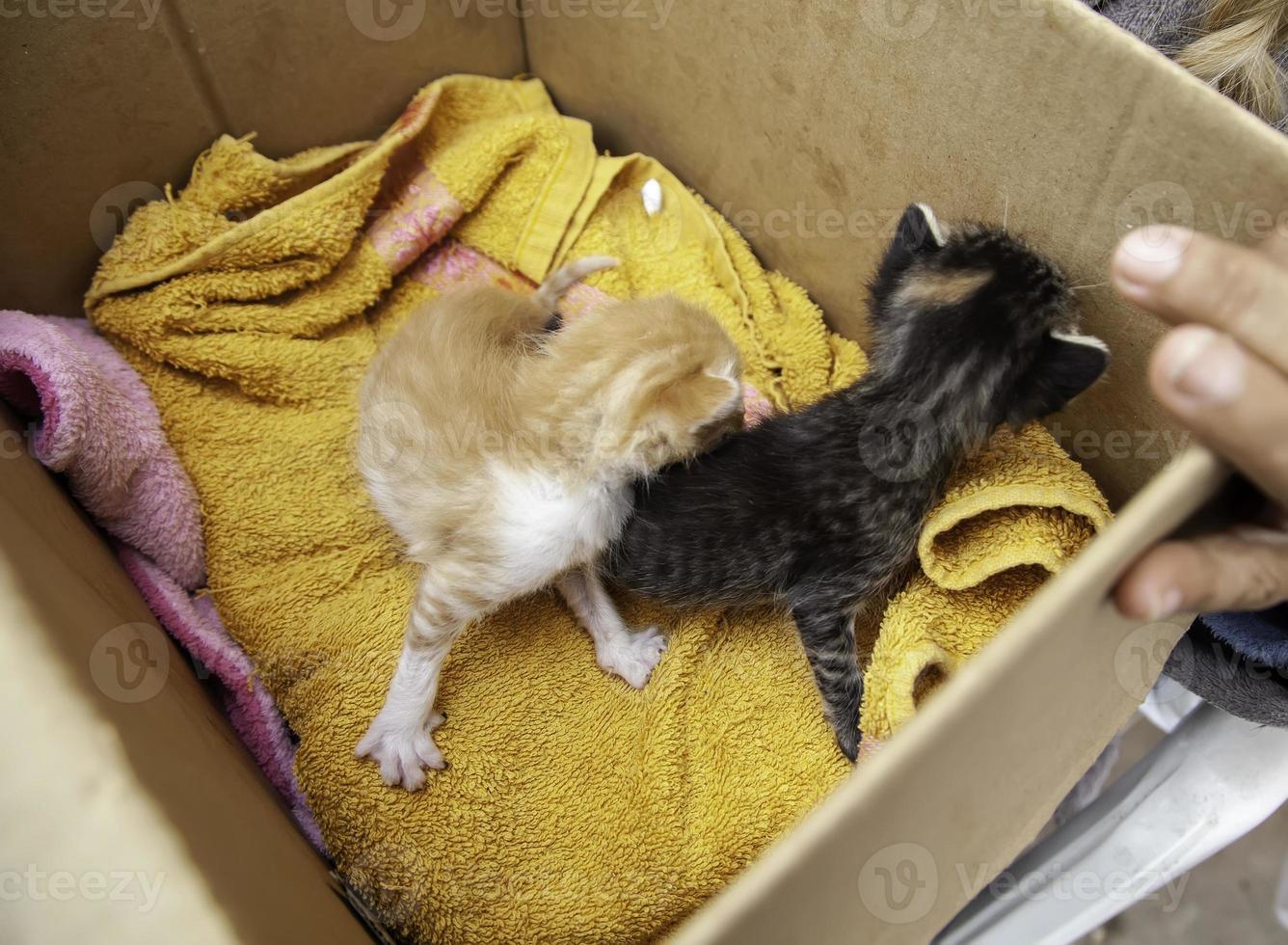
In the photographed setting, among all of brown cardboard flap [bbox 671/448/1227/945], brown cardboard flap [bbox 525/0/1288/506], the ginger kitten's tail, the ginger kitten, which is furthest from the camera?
the ginger kitten's tail

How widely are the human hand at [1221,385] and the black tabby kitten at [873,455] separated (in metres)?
0.26

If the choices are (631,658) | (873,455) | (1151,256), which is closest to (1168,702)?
(873,455)

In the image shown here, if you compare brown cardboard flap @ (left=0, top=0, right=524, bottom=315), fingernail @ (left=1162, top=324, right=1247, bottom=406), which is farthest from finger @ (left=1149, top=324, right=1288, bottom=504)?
brown cardboard flap @ (left=0, top=0, right=524, bottom=315)

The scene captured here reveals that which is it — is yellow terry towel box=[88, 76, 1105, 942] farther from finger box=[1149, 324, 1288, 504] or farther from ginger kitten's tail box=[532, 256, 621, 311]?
finger box=[1149, 324, 1288, 504]

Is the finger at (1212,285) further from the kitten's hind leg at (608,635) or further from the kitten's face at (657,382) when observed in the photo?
the kitten's hind leg at (608,635)

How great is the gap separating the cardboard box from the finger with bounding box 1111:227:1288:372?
0.16 metres

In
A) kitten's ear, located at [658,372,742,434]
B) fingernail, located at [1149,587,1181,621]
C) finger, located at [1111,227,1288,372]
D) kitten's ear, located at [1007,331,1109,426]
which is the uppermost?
finger, located at [1111,227,1288,372]

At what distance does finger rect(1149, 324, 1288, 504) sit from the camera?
0.66 m

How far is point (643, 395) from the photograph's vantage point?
3.90 ft

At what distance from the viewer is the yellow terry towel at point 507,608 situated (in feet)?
4.09

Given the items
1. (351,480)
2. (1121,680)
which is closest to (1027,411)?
(1121,680)

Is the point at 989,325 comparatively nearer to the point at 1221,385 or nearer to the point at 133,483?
the point at 1221,385

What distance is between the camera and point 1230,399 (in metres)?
0.67

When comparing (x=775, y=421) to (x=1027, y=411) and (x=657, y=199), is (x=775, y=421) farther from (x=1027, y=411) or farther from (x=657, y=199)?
(x=657, y=199)
